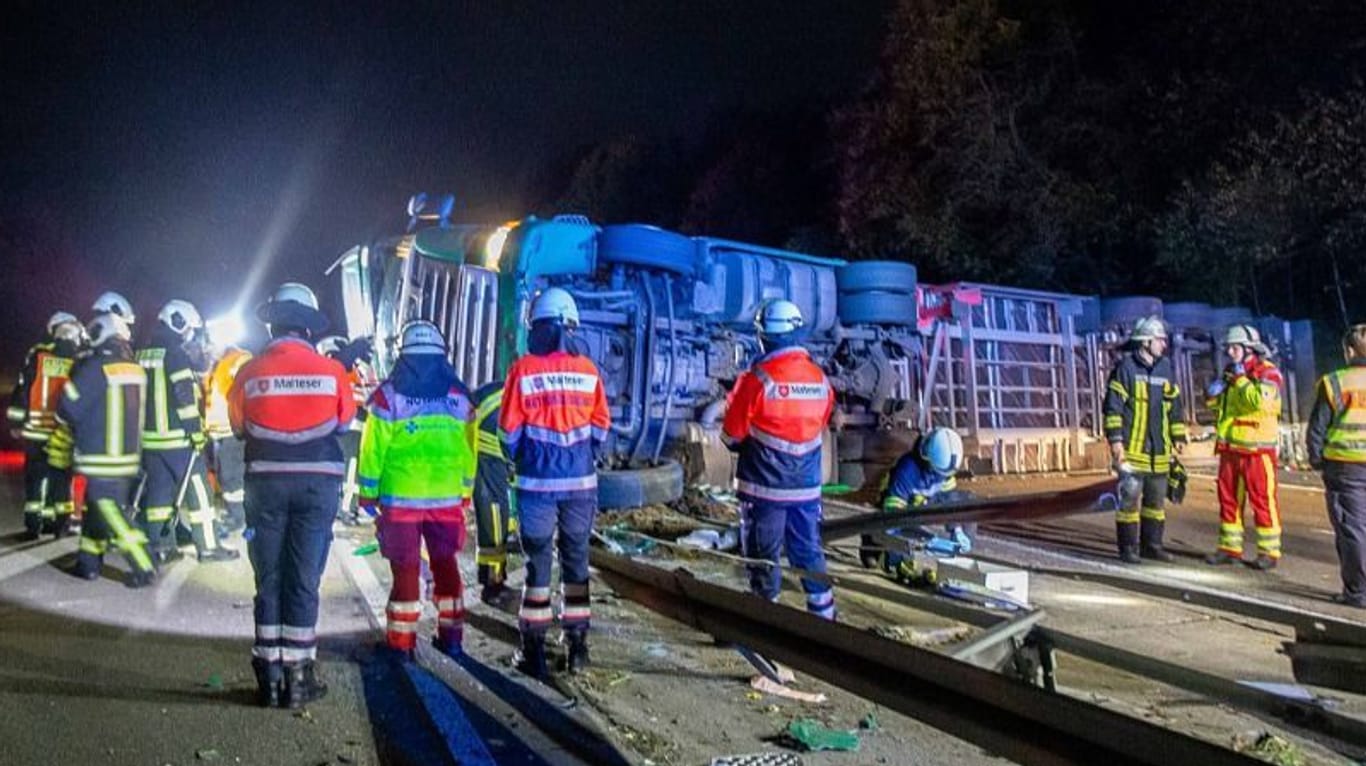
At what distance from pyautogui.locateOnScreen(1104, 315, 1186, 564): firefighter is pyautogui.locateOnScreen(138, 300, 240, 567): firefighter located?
247 inches

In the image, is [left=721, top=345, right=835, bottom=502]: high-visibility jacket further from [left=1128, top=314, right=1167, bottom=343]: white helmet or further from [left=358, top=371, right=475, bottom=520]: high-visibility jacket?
[left=1128, top=314, right=1167, bottom=343]: white helmet

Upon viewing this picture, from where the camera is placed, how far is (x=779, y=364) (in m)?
4.61

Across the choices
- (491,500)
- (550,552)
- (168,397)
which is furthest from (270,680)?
(168,397)

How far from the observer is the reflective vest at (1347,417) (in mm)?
5832

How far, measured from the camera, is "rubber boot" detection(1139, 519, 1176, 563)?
278 inches

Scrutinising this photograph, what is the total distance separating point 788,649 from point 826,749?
17.9 inches

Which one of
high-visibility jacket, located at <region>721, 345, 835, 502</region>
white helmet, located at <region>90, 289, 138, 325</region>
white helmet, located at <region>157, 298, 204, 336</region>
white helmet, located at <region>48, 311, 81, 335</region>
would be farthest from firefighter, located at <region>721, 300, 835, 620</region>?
white helmet, located at <region>48, 311, 81, 335</region>

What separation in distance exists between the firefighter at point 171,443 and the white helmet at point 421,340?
8.62 feet

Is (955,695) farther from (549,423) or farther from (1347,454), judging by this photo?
(1347,454)

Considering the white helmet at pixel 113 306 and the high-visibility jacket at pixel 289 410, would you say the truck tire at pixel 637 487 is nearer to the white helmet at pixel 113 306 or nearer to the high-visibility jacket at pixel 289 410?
the white helmet at pixel 113 306

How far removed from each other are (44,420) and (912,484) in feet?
22.1

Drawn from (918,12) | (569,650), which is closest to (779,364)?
(569,650)

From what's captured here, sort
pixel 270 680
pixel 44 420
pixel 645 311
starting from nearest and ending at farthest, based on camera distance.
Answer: pixel 270 680
pixel 44 420
pixel 645 311

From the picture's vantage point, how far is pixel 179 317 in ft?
21.2
